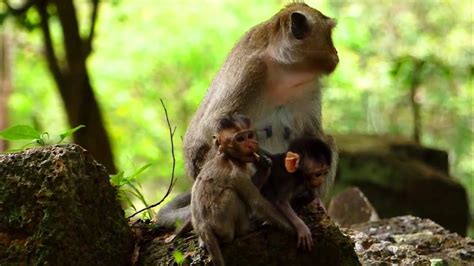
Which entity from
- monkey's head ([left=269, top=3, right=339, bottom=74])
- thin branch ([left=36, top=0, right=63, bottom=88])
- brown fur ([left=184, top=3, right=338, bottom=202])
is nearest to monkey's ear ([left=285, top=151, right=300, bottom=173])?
brown fur ([left=184, top=3, right=338, bottom=202])

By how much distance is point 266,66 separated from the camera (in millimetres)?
5070

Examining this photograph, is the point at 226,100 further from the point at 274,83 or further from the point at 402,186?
the point at 402,186

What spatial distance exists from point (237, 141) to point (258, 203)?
339mm

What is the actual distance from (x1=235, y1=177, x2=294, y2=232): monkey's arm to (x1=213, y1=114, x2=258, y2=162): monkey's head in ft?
0.48

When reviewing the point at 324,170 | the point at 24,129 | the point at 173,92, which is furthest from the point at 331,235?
the point at 173,92

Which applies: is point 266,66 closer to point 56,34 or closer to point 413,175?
point 413,175

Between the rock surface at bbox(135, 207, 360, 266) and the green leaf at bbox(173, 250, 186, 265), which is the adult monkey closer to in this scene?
the rock surface at bbox(135, 207, 360, 266)

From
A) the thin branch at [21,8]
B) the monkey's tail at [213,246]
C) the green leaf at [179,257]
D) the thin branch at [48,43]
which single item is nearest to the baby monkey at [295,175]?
the monkey's tail at [213,246]

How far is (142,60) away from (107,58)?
0.79 meters

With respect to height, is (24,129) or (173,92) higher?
(173,92)

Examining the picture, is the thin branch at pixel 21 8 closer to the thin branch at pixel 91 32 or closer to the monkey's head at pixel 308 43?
the thin branch at pixel 91 32

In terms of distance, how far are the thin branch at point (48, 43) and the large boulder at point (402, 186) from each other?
3828 millimetres

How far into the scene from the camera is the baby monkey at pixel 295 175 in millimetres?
4234

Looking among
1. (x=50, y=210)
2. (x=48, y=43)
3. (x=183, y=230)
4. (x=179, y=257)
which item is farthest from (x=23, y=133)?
(x=48, y=43)
